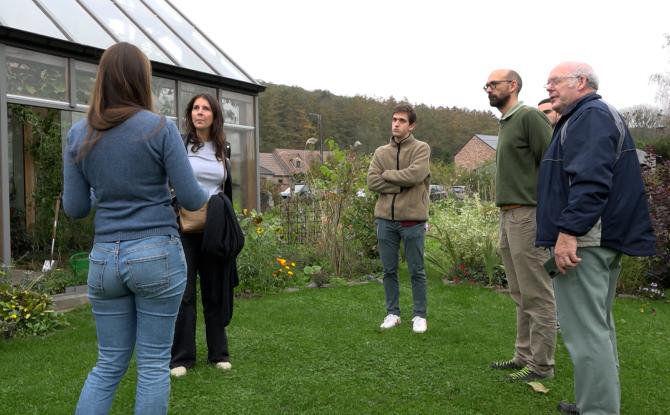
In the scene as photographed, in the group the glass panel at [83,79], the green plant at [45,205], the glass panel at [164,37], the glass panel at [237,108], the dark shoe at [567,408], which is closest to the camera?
the dark shoe at [567,408]

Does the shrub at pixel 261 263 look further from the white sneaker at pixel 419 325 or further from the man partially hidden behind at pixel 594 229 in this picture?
the man partially hidden behind at pixel 594 229

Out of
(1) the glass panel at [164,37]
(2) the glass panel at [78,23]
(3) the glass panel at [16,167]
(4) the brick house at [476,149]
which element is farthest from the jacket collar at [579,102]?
(4) the brick house at [476,149]

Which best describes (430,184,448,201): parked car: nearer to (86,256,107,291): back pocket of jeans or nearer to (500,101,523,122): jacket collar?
(500,101,523,122): jacket collar

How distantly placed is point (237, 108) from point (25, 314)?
5450 mm

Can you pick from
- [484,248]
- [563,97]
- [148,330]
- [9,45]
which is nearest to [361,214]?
[484,248]

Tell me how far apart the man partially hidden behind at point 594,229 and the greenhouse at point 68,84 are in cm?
560

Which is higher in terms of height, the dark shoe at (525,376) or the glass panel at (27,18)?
the glass panel at (27,18)

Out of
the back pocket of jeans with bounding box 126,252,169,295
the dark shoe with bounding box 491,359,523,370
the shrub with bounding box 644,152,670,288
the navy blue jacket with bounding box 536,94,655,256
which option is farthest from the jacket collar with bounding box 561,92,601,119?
the shrub with bounding box 644,152,670,288

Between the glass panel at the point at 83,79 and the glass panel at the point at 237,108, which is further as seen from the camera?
the glass panel at the point at 237,108

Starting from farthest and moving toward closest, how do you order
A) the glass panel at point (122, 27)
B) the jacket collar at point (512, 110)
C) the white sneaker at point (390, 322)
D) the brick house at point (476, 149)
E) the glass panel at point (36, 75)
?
the brick house at point (476, 149)
the glass panel at point (122, 27)
the glass panel at point (36, 75)
the white sneaker at point (390, 322)
the jacket collar at point (512, 110)

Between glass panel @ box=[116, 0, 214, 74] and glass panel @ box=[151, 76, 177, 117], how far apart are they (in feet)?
1.19

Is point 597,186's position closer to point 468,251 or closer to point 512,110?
point 512,110

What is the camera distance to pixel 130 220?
7.44 ft

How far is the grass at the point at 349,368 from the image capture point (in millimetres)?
3328
